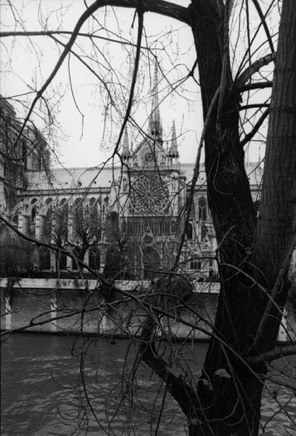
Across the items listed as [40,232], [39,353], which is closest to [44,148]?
[39,353]

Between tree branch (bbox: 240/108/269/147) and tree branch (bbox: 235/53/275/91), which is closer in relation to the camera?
tree branch (bbox: 235/53/275/91)

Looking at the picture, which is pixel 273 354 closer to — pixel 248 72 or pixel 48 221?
pixel 248 72

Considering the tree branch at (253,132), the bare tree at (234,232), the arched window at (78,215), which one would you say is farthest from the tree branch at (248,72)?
the arched window at (78,215)

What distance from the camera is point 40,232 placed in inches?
685

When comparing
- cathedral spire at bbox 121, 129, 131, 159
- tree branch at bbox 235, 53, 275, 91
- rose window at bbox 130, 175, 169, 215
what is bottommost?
rose window at bbox 130, 175, 169, 215

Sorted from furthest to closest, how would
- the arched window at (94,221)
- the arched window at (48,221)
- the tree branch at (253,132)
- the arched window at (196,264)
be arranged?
1. the arched window at (48,221)
2. the arched window at (94,221)
3. the arched window at (196,264)
4. the tree branch at (253,132)

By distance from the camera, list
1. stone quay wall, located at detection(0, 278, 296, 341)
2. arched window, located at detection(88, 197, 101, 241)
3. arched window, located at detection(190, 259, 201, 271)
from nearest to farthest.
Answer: stone quay wall, located at detection(0, 278, 296, 341) < arched window, located at detection(190, 259, 201, 271) < arched window, located at detection(88, 197, 101, 241)

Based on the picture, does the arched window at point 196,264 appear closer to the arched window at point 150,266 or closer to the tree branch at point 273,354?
the arched window at point 150,266

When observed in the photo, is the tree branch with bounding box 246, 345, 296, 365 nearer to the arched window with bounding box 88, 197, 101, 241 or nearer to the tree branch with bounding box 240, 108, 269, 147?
the tree branch with bounding box 240, 108, 269, 147

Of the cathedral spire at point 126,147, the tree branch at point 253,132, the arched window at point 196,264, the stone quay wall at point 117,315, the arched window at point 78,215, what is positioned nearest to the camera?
the stone quay wall at point 117,315

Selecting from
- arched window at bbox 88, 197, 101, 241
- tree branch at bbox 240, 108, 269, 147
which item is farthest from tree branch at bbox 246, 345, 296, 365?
arched window at bbox 88, 197, 101, 241

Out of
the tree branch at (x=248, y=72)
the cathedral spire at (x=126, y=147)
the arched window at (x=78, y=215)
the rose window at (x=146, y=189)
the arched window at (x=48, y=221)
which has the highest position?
the tree branch at (x=248, y=72)

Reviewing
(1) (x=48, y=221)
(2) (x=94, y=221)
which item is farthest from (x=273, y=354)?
(1) (x=48, y=221)

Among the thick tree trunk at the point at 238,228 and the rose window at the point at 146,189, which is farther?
the rose window at the point at 146,189
